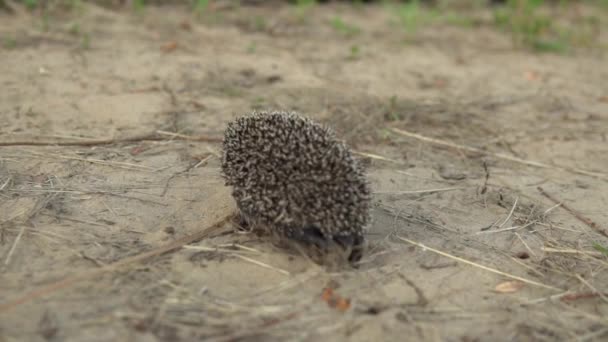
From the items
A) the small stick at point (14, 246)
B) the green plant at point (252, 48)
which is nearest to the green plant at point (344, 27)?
the green plant at point (252, 48)

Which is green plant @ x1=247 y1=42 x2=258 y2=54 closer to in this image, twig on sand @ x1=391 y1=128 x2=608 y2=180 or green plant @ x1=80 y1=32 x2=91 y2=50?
green plant @ x1=80 y1=32 x2=91 y2=50

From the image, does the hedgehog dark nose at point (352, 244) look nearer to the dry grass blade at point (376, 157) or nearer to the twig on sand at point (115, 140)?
the dry grass blade at point (376, 157)

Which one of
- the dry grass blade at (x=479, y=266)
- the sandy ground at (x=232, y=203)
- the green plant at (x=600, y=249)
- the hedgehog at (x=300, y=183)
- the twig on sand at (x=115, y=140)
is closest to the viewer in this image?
the sandy ground at (x=232, y=203)

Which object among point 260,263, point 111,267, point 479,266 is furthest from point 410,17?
point 111,267

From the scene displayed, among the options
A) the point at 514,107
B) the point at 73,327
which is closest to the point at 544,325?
the point at 73,327

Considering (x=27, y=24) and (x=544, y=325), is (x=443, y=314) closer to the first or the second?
(x=544, y=325)

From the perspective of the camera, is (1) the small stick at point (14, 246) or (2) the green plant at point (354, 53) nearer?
(1) the small stick at point (14, 246)
